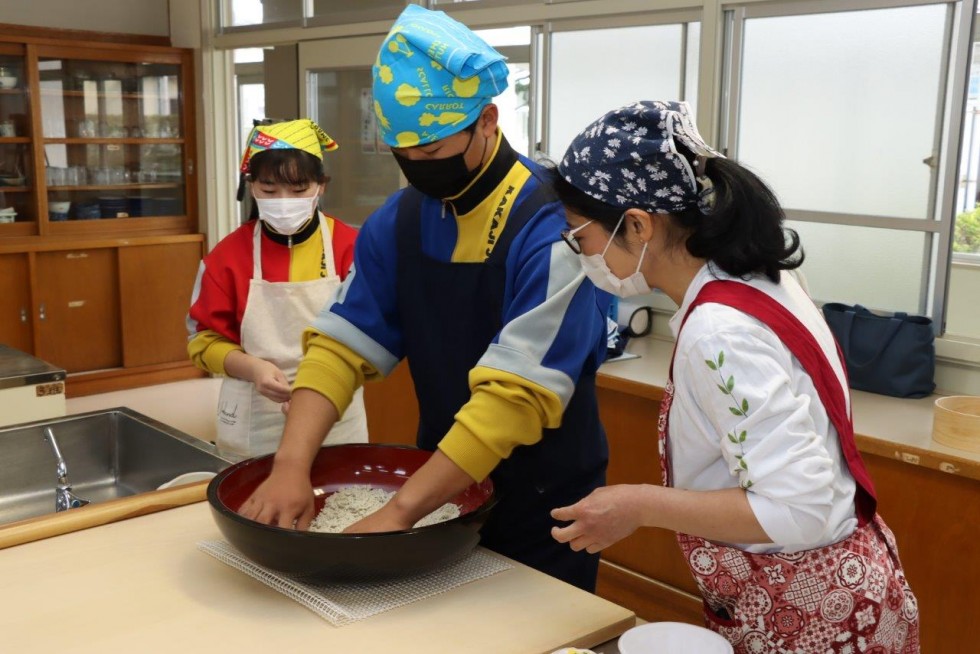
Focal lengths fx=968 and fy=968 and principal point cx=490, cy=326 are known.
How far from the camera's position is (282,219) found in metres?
2.12

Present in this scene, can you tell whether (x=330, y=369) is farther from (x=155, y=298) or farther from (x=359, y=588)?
(x=155, y=298)

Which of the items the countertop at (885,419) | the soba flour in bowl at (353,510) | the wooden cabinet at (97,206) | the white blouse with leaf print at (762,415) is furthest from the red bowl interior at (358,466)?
the wooden cabinet at (97,206)

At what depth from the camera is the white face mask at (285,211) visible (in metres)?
2.10

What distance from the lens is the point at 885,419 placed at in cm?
238

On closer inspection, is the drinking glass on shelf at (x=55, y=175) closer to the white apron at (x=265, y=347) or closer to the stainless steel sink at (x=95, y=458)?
the white apron at (x=265, y=347)

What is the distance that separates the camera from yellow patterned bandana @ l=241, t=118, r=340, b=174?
2.07 m

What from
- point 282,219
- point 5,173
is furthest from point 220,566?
point 5,173

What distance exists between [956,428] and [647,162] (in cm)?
140

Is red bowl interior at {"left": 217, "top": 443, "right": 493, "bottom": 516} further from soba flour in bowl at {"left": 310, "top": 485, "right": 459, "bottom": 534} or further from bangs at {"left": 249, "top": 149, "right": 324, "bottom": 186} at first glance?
bangs at {"left": 249, "top": 149, "right": 324, "bottom": 186}

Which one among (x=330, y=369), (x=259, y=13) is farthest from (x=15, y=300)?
(x=330, y=369)

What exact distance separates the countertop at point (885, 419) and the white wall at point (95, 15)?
12.4 feet

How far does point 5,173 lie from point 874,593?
4957 millimetres

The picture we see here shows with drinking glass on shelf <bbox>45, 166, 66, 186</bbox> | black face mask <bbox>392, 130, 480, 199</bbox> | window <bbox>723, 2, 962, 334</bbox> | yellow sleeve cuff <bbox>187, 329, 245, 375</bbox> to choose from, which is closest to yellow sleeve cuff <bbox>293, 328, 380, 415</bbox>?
black face mask <bbox>392, 130, 480, 199</bbox>

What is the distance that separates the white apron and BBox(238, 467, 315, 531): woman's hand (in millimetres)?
757
